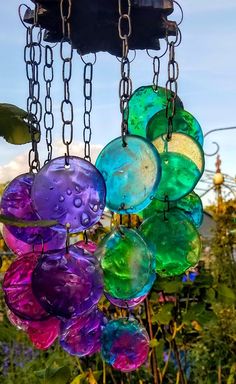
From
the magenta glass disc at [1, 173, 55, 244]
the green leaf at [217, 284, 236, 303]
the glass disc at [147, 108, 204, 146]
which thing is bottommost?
the green leaf at [217, 284, 236, 303]

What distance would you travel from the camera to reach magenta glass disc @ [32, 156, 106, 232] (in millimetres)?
788

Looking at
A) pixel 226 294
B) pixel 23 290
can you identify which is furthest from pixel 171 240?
pixel 226 294

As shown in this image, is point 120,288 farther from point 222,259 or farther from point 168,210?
point 222,259

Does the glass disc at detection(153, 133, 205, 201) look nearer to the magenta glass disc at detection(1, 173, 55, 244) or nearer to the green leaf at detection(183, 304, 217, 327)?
the magenta glass disc at detection(1, 173, 55, 244)

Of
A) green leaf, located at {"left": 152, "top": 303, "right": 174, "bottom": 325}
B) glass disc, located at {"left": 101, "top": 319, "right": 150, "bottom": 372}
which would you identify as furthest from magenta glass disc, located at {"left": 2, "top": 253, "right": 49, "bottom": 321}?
green leaf, located at {"left": 152, "top": 303, "right": 174, "bottom": 325}

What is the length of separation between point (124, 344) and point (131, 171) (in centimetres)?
25

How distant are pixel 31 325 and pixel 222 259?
2831 mm

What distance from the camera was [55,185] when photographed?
0.79m

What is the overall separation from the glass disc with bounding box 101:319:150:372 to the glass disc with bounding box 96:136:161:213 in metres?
0.19

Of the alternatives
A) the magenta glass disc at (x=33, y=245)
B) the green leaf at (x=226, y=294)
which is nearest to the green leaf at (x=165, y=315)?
the green leaf at (x=226, y=294)

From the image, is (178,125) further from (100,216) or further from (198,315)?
(198,315)

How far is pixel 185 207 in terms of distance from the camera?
3.37 feet

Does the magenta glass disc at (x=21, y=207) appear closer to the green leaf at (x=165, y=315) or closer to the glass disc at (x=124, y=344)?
the glass disc at (x=124, y=344)

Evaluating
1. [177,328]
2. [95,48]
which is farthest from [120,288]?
[177,328]
